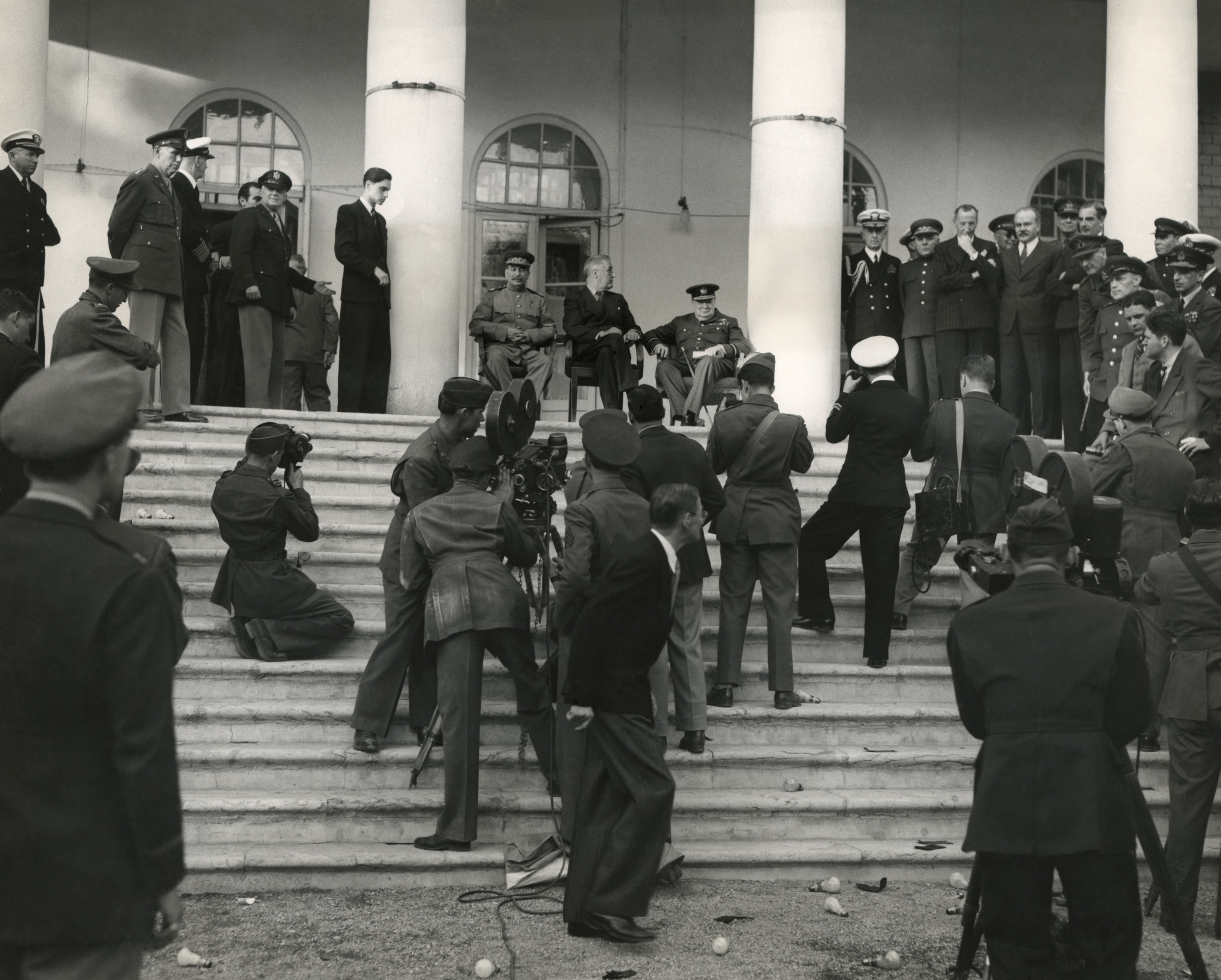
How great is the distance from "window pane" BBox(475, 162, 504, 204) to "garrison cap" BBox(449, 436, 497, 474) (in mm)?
9312

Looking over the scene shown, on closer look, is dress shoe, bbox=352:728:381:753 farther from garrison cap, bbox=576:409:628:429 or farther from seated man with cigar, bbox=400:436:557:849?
garrison cap, bbox=576:409:628:429

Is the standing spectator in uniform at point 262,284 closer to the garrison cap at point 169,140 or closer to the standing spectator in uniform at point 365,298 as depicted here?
the standing spectator in uniform at point 365,298

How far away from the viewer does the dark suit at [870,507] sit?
8250mm

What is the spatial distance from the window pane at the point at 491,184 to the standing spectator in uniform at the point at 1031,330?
19.0 feet

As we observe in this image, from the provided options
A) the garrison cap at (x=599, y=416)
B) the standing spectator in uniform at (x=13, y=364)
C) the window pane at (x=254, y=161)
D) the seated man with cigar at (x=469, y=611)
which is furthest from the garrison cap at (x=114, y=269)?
the window pane at (x=254, y=161)

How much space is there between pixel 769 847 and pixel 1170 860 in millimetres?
1727

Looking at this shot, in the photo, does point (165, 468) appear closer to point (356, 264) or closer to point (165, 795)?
point (356, 264)

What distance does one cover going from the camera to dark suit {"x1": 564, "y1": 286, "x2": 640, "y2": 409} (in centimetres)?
1234

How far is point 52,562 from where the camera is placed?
310 cm

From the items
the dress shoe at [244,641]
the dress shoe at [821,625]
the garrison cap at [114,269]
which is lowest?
the dress shoe at [244,641]

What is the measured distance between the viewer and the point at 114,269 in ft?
29.2

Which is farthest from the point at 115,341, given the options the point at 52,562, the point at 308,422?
the point at 52,562

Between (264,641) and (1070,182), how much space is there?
1227cm

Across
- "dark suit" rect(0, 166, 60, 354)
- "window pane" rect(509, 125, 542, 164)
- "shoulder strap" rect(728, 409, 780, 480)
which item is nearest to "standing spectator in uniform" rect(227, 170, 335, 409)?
"dark suit" rect(0, 166, 60, 354)
